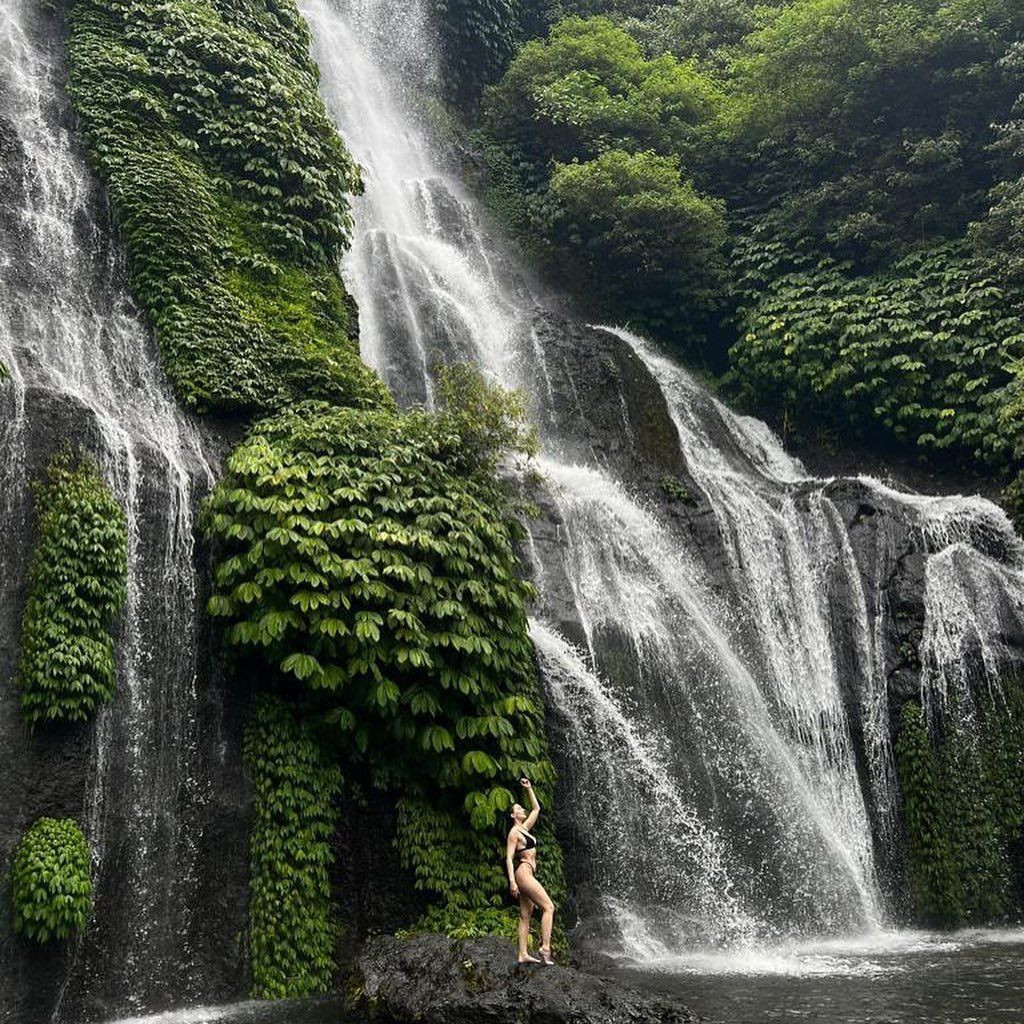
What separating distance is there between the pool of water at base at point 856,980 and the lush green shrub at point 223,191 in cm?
799

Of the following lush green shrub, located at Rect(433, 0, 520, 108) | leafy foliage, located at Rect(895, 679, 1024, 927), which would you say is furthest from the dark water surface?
lush green shrub, located at Rect(433, 0, 520, 108)

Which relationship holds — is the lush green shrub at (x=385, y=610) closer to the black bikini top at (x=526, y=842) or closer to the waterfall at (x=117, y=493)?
the waterfall at (x=117, y=493)

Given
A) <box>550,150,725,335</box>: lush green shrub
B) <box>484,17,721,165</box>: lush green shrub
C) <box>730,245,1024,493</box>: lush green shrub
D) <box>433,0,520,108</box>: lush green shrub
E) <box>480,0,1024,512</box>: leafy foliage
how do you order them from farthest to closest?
<box>433,0,520,108</box>: lush green shrub, <box>484,17,721,165</box>: lush green shrub, <box>550,150,725,335</box>: lush green shrub, <box>480,0,1024,512</box>: leafy foliage, <box>730,245,1024,493</box>: lush green shrub

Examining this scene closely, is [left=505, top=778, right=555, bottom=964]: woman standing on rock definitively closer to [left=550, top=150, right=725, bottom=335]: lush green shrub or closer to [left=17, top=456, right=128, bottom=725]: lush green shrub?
[left=17, top=456, right=128, bottom=725]: lush green shrub

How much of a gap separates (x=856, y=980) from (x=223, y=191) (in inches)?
541

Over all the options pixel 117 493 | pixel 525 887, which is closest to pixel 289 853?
pixel 525 887

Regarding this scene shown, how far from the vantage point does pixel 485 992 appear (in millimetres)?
7020

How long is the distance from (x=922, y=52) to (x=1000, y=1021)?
20.1m

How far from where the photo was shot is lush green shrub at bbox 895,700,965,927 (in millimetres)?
11953

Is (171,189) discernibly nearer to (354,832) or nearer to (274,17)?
(274,17)

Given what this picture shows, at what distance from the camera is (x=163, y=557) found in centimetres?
1005

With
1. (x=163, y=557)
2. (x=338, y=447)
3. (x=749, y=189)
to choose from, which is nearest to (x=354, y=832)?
(x=163, y=557)

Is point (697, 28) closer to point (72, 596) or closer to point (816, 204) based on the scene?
point (816, 204)

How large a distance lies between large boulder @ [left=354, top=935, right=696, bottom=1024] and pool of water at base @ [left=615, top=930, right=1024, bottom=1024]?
0.87 meters
